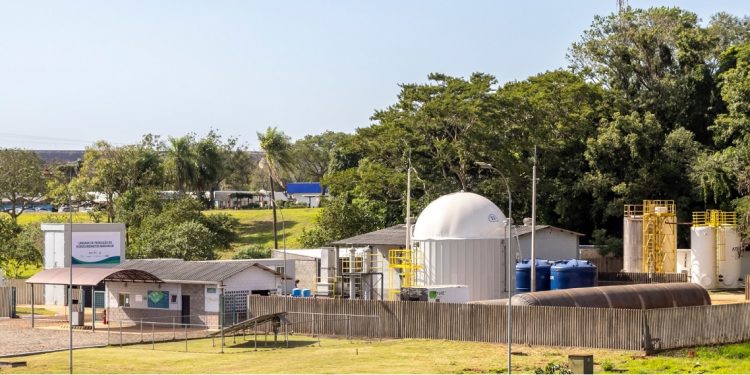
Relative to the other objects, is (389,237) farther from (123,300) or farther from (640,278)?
(123,300)

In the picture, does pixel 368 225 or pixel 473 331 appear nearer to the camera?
pixel 473 331

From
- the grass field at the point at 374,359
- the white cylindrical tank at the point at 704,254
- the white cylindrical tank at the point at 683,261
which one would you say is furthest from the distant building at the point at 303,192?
the grass field at the point at 374,359

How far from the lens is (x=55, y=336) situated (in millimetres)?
60688

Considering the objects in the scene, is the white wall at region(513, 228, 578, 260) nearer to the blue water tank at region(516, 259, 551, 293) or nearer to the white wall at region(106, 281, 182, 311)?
the blue water tank at region(516, 259, 551, 293)

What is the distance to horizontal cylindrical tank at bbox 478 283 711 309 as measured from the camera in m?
53.8

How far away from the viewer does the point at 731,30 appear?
408 ft

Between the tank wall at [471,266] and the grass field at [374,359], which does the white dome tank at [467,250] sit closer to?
the tank wall at [471,266]

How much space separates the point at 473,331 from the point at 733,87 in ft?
154

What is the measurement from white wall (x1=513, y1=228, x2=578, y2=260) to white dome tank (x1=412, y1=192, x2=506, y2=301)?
6.72m

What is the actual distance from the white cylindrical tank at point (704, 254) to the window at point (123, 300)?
4063 centimetres

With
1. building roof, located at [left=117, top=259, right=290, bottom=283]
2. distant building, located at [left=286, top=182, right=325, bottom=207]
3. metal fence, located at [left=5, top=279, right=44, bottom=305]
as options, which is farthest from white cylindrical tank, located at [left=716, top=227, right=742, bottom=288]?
distant building, located at [left=286, top=182, right=325, bottom=207]

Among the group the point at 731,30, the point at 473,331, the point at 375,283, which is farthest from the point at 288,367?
the point at 731,30

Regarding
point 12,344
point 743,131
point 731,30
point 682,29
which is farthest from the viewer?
point 731,30

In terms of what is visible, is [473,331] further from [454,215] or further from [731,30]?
[731,30]
